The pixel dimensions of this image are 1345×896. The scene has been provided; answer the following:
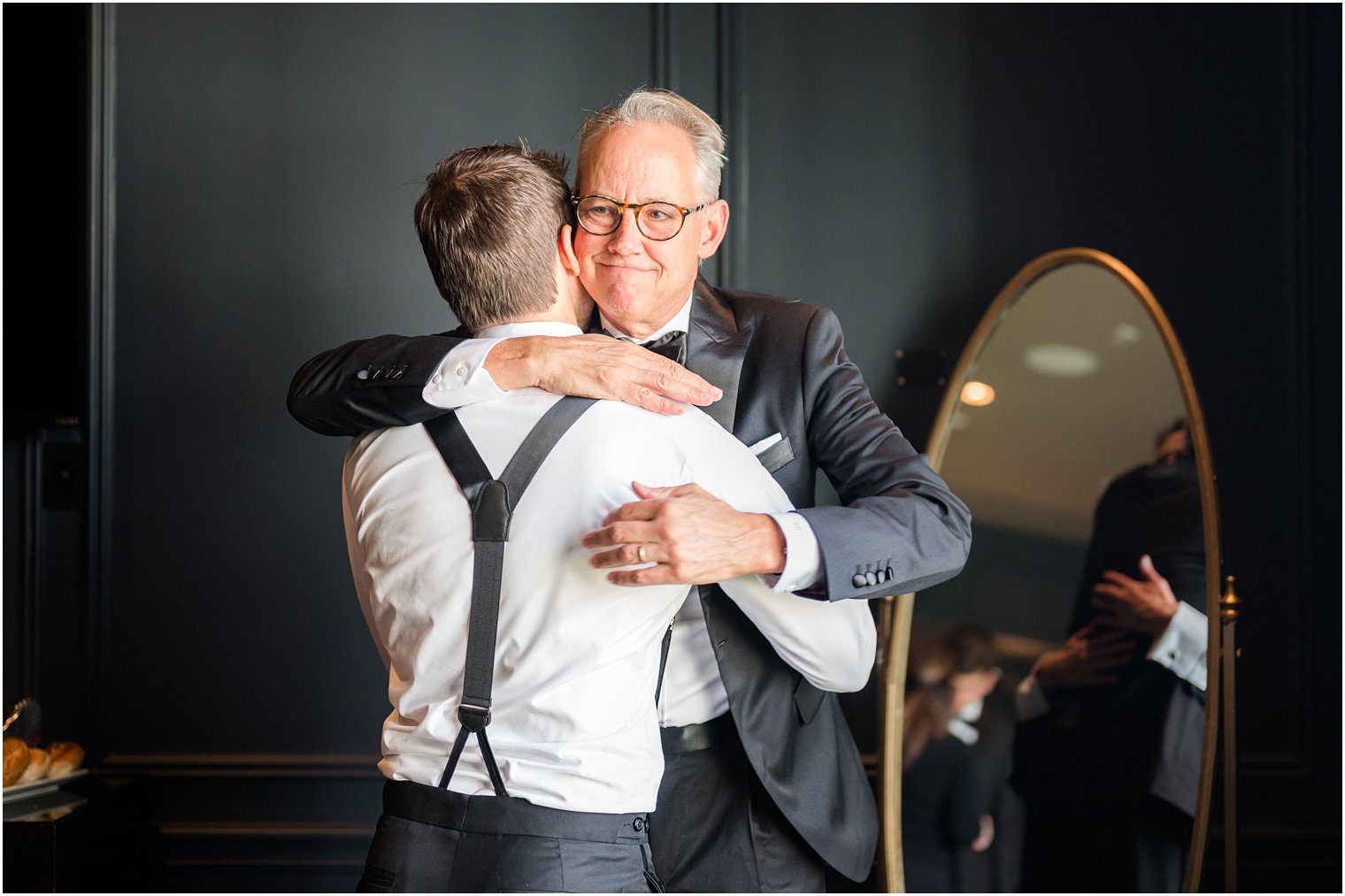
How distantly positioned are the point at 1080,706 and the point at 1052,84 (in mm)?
1551

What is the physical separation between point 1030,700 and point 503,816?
1686mm

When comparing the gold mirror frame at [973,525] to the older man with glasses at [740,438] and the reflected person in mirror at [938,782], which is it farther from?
the older man with glasses at [740,438]

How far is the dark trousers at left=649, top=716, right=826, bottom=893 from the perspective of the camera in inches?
62.0

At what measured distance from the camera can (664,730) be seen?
1.58 metres

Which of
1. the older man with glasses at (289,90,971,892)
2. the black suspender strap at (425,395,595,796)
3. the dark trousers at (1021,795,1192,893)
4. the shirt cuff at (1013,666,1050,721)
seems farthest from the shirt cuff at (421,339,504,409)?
the dark trousers at (1021,795,1192,893)

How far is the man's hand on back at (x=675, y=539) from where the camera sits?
3.68 ft

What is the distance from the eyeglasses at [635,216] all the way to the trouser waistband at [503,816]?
802mm

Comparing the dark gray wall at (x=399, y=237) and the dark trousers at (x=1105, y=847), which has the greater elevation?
the dark gray wall at (x=399, y=237)

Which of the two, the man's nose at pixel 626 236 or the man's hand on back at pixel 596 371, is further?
the man's nose at pixel 626 236

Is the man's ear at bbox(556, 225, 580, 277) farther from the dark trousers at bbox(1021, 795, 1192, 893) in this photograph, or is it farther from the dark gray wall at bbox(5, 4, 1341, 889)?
the dark trousers at bbox(1021, 795, 1192, 893)

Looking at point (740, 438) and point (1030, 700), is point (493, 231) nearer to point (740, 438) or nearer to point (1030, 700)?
point (740, 438)

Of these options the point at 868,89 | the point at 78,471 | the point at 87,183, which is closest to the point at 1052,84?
the point at 868,89

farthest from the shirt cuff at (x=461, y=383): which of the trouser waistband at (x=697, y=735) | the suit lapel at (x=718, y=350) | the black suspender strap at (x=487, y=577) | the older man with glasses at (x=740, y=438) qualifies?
the trouser waistband at (x=697, y=735)

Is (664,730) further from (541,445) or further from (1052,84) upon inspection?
(1052,84)
